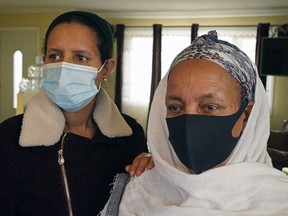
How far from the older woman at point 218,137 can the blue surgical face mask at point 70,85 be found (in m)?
0.44

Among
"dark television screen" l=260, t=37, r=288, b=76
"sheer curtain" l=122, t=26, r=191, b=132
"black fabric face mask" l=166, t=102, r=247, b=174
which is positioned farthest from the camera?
"sheer curtain" l=122, t=26, r=191, b=132

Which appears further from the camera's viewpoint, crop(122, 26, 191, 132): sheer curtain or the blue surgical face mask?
crop(122, 26, 191, 132): sheer curtain

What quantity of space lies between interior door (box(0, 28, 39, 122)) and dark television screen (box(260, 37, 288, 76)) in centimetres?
381

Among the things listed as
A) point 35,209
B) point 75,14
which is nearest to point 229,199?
point 35,209

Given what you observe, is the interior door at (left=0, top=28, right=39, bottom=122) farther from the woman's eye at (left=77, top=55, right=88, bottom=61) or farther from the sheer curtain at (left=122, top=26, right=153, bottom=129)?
the woman's eye at (left=77, top=55, right=88, bottom=61)

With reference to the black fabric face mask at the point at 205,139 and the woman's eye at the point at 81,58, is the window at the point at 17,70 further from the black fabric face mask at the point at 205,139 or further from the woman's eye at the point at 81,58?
the black fabric face mask at the point at 205,139

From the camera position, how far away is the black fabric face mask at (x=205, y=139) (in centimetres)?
97

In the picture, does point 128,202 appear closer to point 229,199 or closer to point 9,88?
point 229,199

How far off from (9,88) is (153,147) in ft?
20.2

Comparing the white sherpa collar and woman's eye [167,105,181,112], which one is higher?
woman's eye [167,105,181,112]

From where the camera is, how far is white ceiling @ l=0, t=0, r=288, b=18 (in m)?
5.39

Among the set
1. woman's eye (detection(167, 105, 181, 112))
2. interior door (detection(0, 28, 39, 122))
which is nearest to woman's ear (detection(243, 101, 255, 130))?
woman's eye (detection(167, 105, 181, 112))

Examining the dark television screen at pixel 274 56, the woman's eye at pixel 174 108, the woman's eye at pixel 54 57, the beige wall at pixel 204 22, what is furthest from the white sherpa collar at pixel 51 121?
the dark television screen at pixel 274 56

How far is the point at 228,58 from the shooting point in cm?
100
